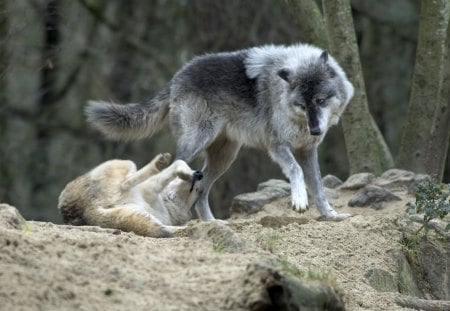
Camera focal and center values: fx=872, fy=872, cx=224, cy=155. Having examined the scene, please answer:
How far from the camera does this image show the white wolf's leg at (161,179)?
24.9ft

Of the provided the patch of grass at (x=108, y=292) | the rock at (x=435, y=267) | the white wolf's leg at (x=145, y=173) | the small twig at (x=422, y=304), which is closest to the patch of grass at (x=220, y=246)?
the patch of grass at (x=108, y=292)

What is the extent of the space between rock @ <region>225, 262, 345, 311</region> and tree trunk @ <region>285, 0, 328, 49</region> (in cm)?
631

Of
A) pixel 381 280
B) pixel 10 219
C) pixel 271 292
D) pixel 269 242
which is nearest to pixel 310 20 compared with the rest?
pixel 381 280

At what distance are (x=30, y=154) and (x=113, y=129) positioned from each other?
21.7ft

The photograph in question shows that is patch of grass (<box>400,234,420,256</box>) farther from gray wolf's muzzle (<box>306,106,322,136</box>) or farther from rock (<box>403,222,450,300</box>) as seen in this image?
gray wolf's muzzle (<box>306,106,322,136</box>)

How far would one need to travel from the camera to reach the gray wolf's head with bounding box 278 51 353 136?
844 centimetres

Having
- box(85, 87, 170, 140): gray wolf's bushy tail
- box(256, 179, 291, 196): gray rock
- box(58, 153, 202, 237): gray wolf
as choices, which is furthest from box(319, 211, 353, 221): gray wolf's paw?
box(85, 87, 170, 140): gray wolf's bushy tail

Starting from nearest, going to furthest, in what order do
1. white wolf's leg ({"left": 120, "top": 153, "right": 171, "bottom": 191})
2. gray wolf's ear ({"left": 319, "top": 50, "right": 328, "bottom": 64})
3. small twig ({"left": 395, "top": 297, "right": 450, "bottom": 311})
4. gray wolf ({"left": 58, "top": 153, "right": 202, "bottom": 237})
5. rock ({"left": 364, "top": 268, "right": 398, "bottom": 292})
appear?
small twig ({"left": 395, "top": 297, "right": 450, "bottom": 311}) → rock ({"left": 364, "top": 268, "right": 398, "bottom": 292}) → gray wolf ({"left": 58, "top": 153, "right": 202, "bottom": 237}) → white wolf's leg ({"left": 120, "top": 153, "right": 171, "bottom": 191}) → gray wolf's ear ({"left": 319, "top": 50, "right": 328, "bottom": 64})

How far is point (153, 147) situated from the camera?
15.8 metres

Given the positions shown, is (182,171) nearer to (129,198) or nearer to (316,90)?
(129,198)

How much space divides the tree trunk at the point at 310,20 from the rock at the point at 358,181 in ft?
5.69

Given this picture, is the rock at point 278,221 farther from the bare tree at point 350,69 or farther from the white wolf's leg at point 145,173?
the bare tree at point 350,69

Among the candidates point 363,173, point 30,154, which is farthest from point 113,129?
point 30,154

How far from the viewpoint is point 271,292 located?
425cm
